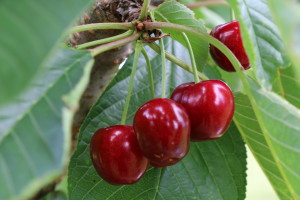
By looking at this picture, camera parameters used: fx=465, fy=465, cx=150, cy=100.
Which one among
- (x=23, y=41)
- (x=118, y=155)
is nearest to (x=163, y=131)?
(x=118, y=155)

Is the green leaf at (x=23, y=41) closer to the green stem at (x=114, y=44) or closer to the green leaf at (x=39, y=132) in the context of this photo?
the green leaf at (x=39, y=132)

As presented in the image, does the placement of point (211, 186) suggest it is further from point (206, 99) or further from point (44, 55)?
point (44, 55)

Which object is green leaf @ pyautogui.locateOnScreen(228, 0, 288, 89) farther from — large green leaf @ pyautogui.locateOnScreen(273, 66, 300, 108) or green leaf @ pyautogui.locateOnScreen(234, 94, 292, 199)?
large green leaf @ pyautogui.locateOnScreen(273, 66, 300, 108)

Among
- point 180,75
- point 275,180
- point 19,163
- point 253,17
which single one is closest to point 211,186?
point 275,180

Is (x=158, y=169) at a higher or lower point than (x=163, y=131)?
lower

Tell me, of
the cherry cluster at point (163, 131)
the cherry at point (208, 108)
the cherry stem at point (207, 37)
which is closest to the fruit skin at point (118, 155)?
the cherry cluster at point (163, 131)

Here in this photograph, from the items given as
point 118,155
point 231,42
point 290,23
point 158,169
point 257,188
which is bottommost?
point 257,188

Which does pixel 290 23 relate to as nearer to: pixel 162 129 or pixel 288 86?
pixel 162 129
